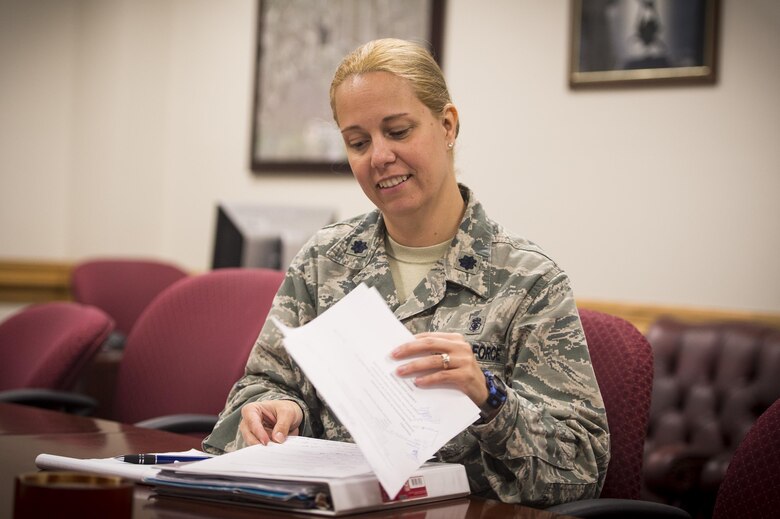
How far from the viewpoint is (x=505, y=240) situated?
1.77 metres

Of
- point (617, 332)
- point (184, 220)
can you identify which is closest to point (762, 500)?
point (617, 332)

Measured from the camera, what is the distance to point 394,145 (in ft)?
5.64

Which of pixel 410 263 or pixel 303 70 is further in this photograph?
pixel 303 70

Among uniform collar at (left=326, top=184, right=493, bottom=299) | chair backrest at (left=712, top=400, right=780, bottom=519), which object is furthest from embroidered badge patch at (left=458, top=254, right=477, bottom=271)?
chair backrest at (left=712, top=400, right=780, bottom=519)

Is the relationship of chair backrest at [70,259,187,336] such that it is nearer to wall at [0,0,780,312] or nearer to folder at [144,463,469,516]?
wall at [0,0,780,312]

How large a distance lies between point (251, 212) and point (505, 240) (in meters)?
1.66

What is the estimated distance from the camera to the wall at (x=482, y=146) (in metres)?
3.80

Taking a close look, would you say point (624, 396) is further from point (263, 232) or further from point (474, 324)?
point (263, 232)

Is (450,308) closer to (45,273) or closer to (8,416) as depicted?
(8,416)

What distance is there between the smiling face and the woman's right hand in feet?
1.41

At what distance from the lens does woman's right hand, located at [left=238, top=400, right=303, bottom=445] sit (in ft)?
4.87

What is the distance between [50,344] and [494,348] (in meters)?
1.51

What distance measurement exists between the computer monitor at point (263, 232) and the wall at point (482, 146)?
1.17 m

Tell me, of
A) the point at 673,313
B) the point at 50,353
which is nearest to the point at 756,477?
the point at 50,353
